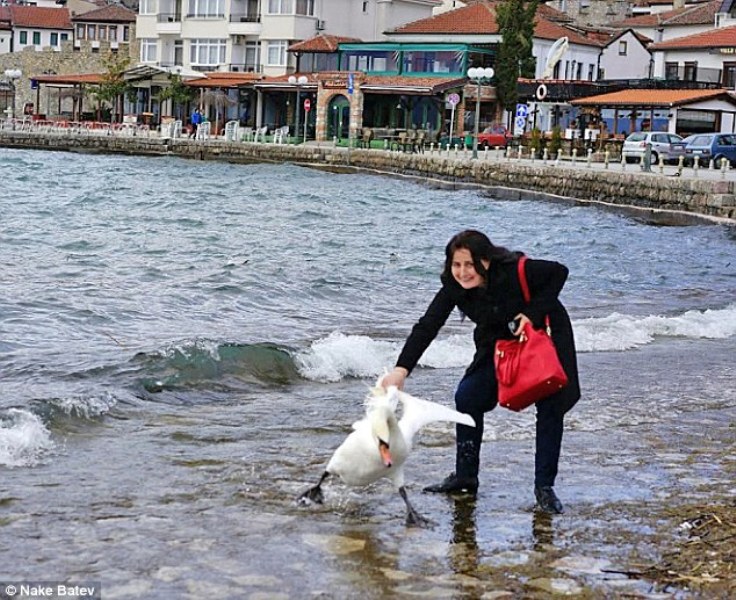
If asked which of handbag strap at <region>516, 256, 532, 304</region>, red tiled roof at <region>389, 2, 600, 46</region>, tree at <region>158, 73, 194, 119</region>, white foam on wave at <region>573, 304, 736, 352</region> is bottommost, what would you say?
white foam on wave at <region>573, 304, 736, 352</region>

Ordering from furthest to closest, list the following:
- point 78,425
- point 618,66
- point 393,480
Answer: point 618,66, point 78,425, point 393,480

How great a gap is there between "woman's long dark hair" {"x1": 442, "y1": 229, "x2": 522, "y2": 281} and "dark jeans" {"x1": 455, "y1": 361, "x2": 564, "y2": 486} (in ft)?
1.80

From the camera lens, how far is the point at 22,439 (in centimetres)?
760

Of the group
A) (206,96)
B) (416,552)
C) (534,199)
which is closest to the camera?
(416,552)

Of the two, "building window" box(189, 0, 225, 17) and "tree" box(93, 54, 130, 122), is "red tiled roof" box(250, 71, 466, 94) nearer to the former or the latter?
"tree" box(93, 54, 130, 122)

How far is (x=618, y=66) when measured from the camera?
70.4 m

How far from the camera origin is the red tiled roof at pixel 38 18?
9262 cm

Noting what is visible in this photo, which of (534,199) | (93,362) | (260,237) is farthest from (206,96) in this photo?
(93,362)

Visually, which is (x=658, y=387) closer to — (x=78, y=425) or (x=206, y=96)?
(x=78, y=425)

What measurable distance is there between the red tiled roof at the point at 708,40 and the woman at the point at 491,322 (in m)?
56.9

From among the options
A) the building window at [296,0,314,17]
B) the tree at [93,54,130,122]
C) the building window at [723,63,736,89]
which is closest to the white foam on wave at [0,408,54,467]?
the building window at [723,63,736,89]

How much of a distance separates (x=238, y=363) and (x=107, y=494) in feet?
14.7

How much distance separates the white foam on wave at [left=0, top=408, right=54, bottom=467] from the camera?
728 cm

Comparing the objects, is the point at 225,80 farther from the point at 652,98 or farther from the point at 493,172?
the point at 493,172
